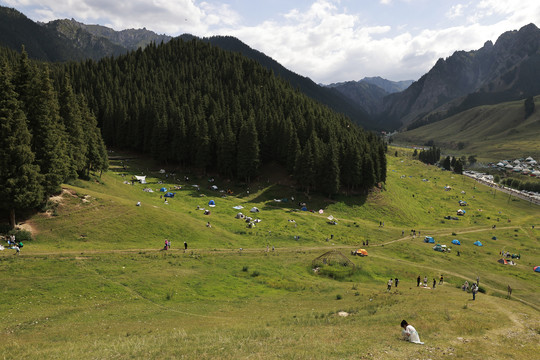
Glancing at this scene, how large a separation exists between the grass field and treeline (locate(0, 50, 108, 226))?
16.2ft

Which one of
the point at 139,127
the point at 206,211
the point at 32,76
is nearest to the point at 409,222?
the point at 206,211

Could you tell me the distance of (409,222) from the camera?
9469cm

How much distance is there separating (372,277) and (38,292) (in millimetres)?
46856

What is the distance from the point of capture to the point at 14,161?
135 ft

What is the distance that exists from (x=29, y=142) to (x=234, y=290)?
3785 centimetres

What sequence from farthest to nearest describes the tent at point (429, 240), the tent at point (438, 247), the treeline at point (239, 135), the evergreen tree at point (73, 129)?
1. the treeline at point (239, 135)
2. the tent at point (429, 240)
3. the tent at point (438, 247)
4. the evergreen tree at point (73, 129)

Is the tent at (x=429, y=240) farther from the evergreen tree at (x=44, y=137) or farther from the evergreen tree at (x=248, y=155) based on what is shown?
the evergreen tree at (x=44, y=137)

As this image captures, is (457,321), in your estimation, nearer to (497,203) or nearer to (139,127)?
(139,127)

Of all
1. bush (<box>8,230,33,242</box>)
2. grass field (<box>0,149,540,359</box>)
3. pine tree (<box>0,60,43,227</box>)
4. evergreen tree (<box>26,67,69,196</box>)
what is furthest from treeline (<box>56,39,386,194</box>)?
bush (<box>8,230,33,242</box>)

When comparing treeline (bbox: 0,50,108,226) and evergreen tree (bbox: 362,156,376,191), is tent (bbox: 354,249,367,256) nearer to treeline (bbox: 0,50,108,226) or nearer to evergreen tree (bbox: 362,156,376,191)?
evergreen tree (bbox: 362,156,376,191)

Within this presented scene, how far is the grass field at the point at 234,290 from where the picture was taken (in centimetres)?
2033

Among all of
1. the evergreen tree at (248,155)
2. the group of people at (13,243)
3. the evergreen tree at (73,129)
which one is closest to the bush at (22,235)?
the group of people at (13,243)

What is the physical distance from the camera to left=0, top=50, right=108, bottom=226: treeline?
4044 centimetres

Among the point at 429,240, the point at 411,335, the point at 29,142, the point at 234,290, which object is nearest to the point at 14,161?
the point at 29,142
